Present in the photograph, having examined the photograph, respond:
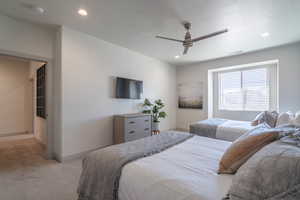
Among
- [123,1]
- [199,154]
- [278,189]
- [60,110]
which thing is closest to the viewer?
[278,189]

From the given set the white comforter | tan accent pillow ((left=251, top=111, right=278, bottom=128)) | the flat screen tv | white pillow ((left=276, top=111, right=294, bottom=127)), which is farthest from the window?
the white comforter

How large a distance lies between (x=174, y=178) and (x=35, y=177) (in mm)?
2484

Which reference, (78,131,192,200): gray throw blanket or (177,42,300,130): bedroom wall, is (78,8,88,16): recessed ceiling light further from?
(177,42,300,130): bedroom wall

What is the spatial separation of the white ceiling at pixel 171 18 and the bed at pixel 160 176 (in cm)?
217

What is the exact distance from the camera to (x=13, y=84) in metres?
5.38

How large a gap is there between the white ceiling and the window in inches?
45.9

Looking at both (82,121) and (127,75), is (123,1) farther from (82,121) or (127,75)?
(82,121)

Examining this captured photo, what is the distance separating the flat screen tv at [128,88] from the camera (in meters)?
3.98

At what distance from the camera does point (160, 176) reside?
43.9 inches

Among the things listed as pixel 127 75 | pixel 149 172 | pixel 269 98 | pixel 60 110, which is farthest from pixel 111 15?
pixel 269 98

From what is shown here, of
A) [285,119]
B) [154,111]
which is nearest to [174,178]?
[285,119]

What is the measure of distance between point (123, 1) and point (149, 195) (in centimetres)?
255

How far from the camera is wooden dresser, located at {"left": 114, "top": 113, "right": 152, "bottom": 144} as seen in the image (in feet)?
11.8

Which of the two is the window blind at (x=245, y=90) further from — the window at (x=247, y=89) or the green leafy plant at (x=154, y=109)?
the green leafy plant at (x=154, y=109)
